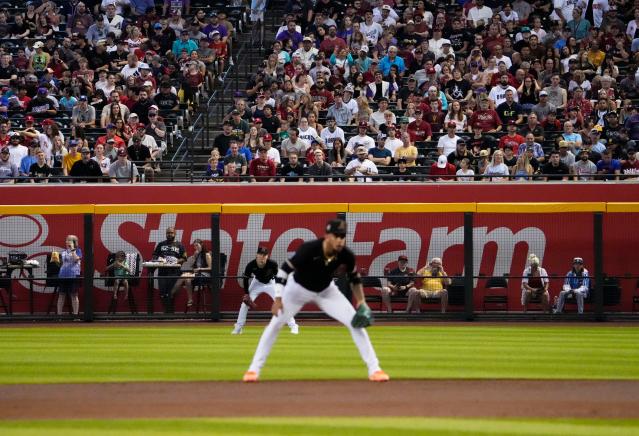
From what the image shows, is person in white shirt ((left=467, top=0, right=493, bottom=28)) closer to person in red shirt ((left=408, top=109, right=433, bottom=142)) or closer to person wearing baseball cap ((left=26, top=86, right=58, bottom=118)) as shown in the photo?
person in red shirt ((left=408, top=109, right=433, bottom=142))

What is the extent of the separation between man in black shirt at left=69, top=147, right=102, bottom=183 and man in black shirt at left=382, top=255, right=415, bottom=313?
6513 mm

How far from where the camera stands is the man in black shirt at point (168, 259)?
22.7 meters

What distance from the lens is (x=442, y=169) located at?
2384 cm

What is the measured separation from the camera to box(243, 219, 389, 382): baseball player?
12.2m

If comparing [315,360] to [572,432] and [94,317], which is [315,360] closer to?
[572,432]

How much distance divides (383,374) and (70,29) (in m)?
19.3

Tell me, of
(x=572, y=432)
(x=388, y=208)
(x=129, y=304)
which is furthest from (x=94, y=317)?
(x=572, y=432)

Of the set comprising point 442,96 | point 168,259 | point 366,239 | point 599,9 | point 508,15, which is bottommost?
point 168,259

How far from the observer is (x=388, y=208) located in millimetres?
22141

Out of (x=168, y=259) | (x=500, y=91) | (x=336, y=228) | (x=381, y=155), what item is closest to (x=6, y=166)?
(x=168, y=259)

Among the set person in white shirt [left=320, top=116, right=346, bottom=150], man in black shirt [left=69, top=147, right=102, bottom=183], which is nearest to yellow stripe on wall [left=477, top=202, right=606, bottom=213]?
person in white shirt [left=320, top=116, right=346, bottom=150]

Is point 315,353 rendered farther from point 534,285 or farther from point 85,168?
point 85,168

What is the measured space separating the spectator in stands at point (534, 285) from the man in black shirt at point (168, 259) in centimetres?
667

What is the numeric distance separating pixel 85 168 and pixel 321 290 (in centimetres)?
1280
